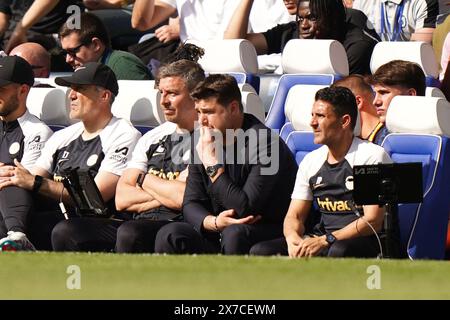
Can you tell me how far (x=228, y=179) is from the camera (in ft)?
38.2

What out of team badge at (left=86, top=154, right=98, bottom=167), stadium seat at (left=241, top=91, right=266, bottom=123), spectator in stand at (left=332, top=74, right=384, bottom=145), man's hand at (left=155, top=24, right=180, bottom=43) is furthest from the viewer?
man's hand at (left=155, top=24, right=180, bottom=43)

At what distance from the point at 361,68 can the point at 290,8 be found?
1039 millimetres

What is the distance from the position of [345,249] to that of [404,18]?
4.33 m

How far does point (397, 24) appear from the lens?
1488 cm

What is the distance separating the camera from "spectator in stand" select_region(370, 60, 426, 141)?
12.2 m

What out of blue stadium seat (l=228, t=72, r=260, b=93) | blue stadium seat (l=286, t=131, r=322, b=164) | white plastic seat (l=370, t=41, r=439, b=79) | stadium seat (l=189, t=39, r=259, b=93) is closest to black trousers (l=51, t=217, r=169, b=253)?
blue stadium seat (l=286, t=131, r=322, b=164)

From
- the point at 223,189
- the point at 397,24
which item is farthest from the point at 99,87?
the point at 397,24

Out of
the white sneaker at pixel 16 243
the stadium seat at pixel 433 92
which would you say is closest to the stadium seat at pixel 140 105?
the white sneaker at pixel 16 243

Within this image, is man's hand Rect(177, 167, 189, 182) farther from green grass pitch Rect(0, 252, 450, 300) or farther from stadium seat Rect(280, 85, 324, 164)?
green grass pitch Rect(0, 252, 450, 300)

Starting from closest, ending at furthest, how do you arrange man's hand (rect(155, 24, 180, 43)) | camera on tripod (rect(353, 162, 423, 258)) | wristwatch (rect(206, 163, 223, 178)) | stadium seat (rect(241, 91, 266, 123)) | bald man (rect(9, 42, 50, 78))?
1. camera on tripod (rect(353, 162, 423, 258))
2. wristwatch (rect(206, 163, 223, 178))
3. stadium seat (rect(241, 91, 266, 123))
4. bald man (rect(9, 42, 50, 78))
5. man's hand (rect(155, 24, 180, 43))

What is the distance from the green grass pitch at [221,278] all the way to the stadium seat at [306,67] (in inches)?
133

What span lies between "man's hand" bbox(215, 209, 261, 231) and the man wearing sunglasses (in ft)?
11.7

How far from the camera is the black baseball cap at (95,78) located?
13.2 meters
